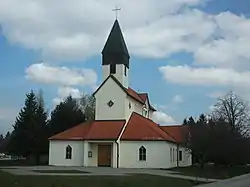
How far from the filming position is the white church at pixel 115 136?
162ft

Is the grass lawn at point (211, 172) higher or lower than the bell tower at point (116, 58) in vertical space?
lower

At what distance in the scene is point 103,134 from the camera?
50094mm

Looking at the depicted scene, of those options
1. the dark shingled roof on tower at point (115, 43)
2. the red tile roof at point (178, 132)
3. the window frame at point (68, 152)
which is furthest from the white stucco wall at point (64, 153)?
the red tile roof at point (178, 132)

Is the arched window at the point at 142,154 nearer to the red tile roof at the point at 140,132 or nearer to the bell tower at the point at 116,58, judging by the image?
the red tile roof at the point at 140,132

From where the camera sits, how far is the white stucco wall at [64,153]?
2008 inches

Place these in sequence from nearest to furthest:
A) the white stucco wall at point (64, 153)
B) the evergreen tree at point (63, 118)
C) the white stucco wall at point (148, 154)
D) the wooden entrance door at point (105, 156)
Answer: the white stucco wall at point (148, 154), the wooden entrance door at point (105, 156), the white stucco wall at point (64, 153), the evergreen tree at point (63, 118)

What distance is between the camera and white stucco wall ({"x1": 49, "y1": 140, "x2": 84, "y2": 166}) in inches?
2008

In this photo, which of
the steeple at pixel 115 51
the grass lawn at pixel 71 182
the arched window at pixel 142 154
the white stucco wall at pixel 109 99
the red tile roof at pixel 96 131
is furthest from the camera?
the steeple at pixel 115 51

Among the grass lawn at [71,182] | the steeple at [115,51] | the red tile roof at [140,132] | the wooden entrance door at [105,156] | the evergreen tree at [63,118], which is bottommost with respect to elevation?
the grass lawn at [71,182]

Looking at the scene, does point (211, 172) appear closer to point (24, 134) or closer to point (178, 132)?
point (178, 132)

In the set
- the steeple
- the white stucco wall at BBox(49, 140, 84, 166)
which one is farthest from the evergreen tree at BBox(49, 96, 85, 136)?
the steeple

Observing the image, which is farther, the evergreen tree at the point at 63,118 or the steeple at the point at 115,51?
the evergreen tree at the point at 63,118

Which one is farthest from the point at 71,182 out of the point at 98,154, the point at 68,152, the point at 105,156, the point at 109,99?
the point at 109,99

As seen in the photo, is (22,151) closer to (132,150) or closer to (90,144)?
(90,144)
